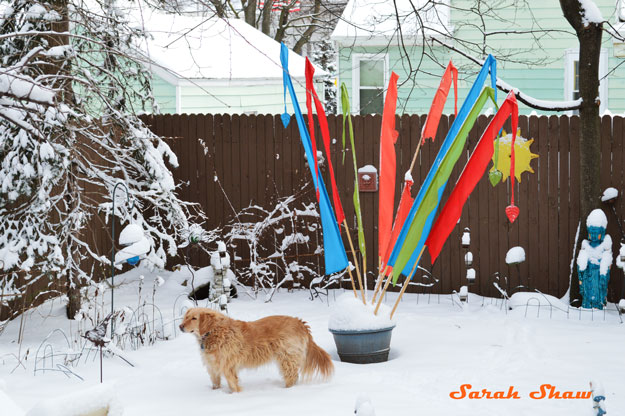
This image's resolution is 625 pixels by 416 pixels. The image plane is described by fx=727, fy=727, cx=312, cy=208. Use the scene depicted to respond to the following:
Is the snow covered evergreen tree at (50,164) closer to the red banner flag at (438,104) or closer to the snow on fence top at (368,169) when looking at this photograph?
the snow on fence top at (368,169)

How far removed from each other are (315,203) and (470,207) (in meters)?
1.80

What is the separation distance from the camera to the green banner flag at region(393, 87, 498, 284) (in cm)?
568

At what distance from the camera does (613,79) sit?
12.7 m

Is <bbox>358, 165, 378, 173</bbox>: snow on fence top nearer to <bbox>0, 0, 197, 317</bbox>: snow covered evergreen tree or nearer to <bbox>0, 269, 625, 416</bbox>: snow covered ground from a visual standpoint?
<bbox>0, 269, 625, 416</bbox>: snow covered ground

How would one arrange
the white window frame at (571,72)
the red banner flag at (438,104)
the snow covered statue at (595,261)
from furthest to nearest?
the white window frame at (571,72) → the snow covered statue at (595,261) → the red banner flag at (438,104)

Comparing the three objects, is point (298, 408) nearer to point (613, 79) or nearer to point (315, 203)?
point (315, 203)

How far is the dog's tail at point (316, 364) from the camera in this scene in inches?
197

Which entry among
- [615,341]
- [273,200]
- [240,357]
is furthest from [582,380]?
[273,200]

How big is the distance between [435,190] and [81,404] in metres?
3.46

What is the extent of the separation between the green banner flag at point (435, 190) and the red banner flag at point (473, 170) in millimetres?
129

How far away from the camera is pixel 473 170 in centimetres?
575

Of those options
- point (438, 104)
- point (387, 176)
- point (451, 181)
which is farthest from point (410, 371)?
point (451, 181)

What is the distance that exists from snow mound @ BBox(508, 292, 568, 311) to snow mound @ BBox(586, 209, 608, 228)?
2.97 feet

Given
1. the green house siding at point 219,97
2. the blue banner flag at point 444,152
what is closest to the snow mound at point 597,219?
the blue banner flag at point 444,152
